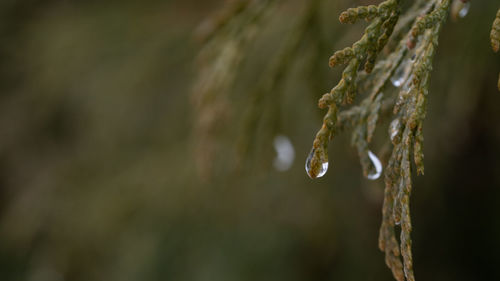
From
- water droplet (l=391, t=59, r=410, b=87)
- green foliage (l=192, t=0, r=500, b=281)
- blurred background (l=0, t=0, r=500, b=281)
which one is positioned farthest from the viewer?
blurred background (l=0, t=0, r=500, b=281)

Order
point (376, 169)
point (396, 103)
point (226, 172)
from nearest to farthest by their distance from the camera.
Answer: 1. point (396, 103)
2. point (376, 169)
3. point (226, 172)

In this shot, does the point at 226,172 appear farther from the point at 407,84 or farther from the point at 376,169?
the point at 407,84

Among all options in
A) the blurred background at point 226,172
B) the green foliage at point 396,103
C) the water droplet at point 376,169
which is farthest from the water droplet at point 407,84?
the blurred background at point 226,172

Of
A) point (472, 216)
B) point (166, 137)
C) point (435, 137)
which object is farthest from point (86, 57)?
point (472, 216)

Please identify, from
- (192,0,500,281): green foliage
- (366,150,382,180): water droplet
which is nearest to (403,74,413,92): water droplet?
(192,0,500,281): green foliage

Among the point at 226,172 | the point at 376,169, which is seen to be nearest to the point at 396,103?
the point at 376,169

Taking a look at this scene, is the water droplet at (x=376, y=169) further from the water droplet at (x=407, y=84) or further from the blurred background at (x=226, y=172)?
the blurred background at (x=226, y=172)

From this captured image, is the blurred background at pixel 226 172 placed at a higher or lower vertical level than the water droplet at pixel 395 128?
lower

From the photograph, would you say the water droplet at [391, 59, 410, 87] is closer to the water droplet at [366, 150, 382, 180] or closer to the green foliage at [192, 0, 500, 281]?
Answer: the green foliage at [192, 0, 500, 281]

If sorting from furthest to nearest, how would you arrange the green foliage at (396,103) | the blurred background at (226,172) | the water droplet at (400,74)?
the blurred background at (226,172), the water droplet at (400,74), the green foliage at (396,103)
